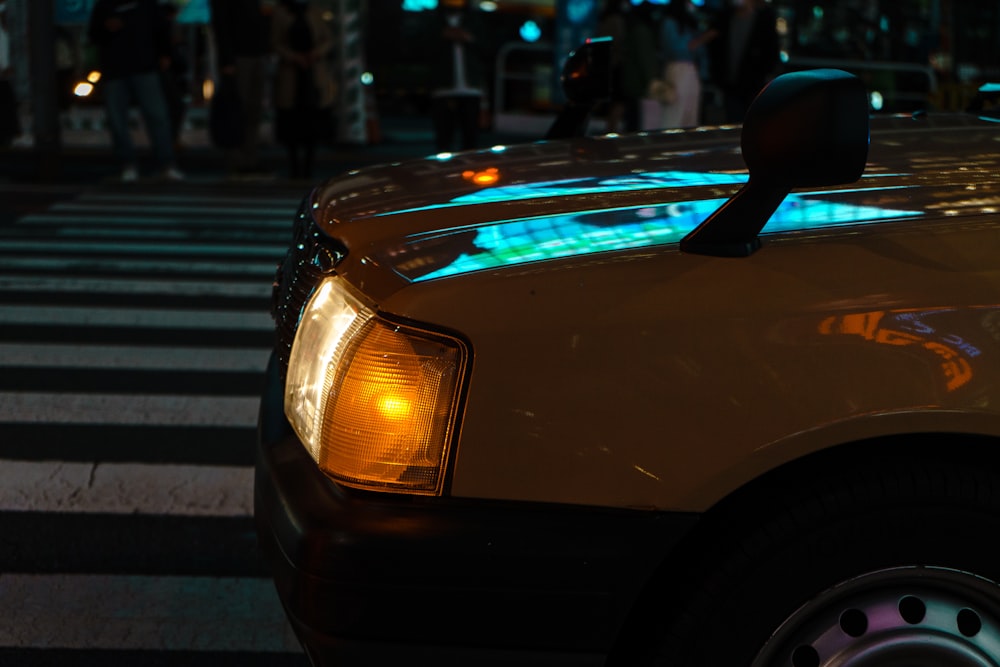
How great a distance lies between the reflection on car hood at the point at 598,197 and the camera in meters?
2.35

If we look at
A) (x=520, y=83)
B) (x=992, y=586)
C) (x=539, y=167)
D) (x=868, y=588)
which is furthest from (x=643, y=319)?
(x=520, y=83)

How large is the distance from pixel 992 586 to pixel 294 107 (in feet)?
38.3

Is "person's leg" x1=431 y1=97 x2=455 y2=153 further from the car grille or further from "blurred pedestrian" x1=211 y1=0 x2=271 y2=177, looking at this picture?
the car grille

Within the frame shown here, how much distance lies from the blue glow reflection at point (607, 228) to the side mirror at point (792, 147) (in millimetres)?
86

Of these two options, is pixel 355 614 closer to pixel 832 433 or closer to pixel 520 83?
pixel 832 433

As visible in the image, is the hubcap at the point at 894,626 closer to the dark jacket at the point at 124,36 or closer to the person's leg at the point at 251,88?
the dark jacket at the point at 124,36

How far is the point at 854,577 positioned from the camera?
217cm

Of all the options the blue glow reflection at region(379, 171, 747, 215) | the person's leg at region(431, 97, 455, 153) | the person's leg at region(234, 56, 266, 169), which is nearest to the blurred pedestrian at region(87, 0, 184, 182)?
the person's leg at region(234, 56, 266, 169)

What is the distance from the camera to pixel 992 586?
2.19m

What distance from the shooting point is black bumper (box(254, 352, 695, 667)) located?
Answer: 7.00ft

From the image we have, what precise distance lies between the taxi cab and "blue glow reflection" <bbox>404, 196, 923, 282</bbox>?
0.02 m

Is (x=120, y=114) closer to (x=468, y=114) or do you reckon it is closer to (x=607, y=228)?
(x=468, y=114)

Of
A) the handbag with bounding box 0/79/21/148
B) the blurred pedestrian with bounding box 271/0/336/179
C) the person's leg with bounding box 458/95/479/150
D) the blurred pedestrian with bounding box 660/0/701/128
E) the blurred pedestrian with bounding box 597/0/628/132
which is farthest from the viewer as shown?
the blurred pedestrian with bounding box 660/0/701/128

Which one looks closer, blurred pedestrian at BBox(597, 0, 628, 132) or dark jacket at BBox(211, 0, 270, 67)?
dark jacket at BBox(211, 0, 270, 67)
